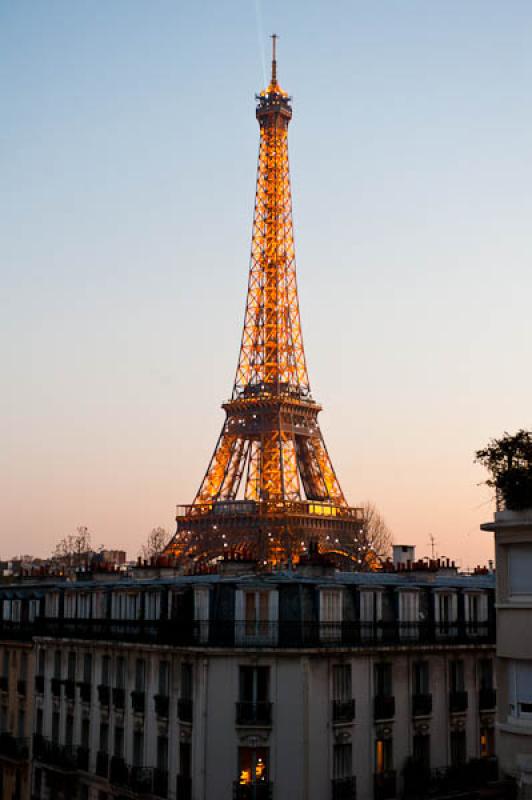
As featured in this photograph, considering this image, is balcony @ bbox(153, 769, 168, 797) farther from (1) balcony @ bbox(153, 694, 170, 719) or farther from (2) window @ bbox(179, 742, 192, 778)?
(1) balcony @ bbox(153, 694, 170, 719)

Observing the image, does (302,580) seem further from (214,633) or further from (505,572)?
(505,572)

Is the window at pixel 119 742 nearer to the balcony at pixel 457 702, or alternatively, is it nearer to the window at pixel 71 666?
the window at pixel 71 666

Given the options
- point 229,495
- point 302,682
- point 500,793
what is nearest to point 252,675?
point 302,682

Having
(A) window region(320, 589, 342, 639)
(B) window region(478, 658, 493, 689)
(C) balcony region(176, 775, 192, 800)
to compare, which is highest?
(A) window region(320, 589, 342, 639)

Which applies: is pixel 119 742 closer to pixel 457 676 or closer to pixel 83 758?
pixel 83 758

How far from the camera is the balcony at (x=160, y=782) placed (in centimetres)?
3366

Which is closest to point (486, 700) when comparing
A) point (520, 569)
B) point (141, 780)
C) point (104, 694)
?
point (141, 780)

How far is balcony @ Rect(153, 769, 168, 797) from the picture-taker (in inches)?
1325

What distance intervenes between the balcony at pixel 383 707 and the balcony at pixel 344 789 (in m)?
2.13

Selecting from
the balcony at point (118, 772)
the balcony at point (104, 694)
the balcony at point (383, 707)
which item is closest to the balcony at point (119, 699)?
the balcony at point (104, 694)

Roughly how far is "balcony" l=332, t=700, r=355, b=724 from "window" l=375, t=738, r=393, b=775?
1.66 meters

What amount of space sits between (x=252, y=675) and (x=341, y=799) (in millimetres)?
4353

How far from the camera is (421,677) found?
35719 millimetres

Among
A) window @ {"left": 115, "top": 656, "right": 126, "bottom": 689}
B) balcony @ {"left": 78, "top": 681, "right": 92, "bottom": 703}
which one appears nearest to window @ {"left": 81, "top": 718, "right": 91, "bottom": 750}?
balcony @ {"left": 78, "top": 681, "right": 92, "bottom": 703}
